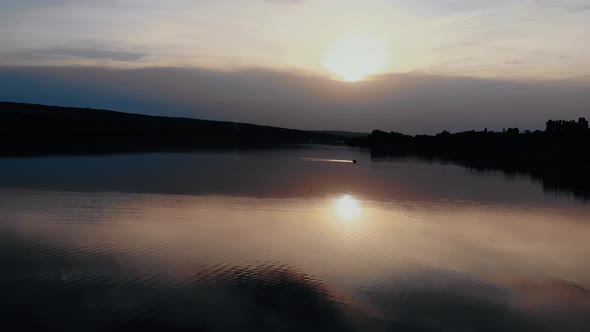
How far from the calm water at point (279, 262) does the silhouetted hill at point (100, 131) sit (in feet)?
97.6

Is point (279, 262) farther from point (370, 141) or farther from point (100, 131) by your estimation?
point (370, 141)

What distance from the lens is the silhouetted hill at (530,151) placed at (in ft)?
116

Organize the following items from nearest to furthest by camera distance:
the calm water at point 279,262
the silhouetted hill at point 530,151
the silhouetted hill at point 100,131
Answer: the calm water at point 279,262
the silhouetted hill at point 530,151
the silhouetted hill at point 100,131

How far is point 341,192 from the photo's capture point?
24.0 metres

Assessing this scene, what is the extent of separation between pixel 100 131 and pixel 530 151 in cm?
6147

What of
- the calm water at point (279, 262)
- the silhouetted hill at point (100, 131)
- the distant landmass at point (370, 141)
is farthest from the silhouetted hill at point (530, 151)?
the silhouetted hill at point (100, 131)

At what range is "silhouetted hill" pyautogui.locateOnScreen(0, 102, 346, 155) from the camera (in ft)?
176

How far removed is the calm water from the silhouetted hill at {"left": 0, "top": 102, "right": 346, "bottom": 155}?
97.6 feet

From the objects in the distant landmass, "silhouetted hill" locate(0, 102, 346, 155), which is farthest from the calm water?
"silhouetted hill" locate(0, 102, 346, 155)

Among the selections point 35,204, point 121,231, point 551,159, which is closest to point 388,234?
point 121,231

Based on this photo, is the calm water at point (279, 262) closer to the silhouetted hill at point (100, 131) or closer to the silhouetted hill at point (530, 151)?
the silhouetted hill at point (530, 151)

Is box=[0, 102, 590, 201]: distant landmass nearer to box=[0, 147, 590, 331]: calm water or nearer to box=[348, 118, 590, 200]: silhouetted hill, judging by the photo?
box=[348, 118, 590, 200]: silhouetted hill

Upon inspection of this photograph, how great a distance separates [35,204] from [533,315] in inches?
555

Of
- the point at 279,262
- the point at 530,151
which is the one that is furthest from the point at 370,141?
the point at 279,262
